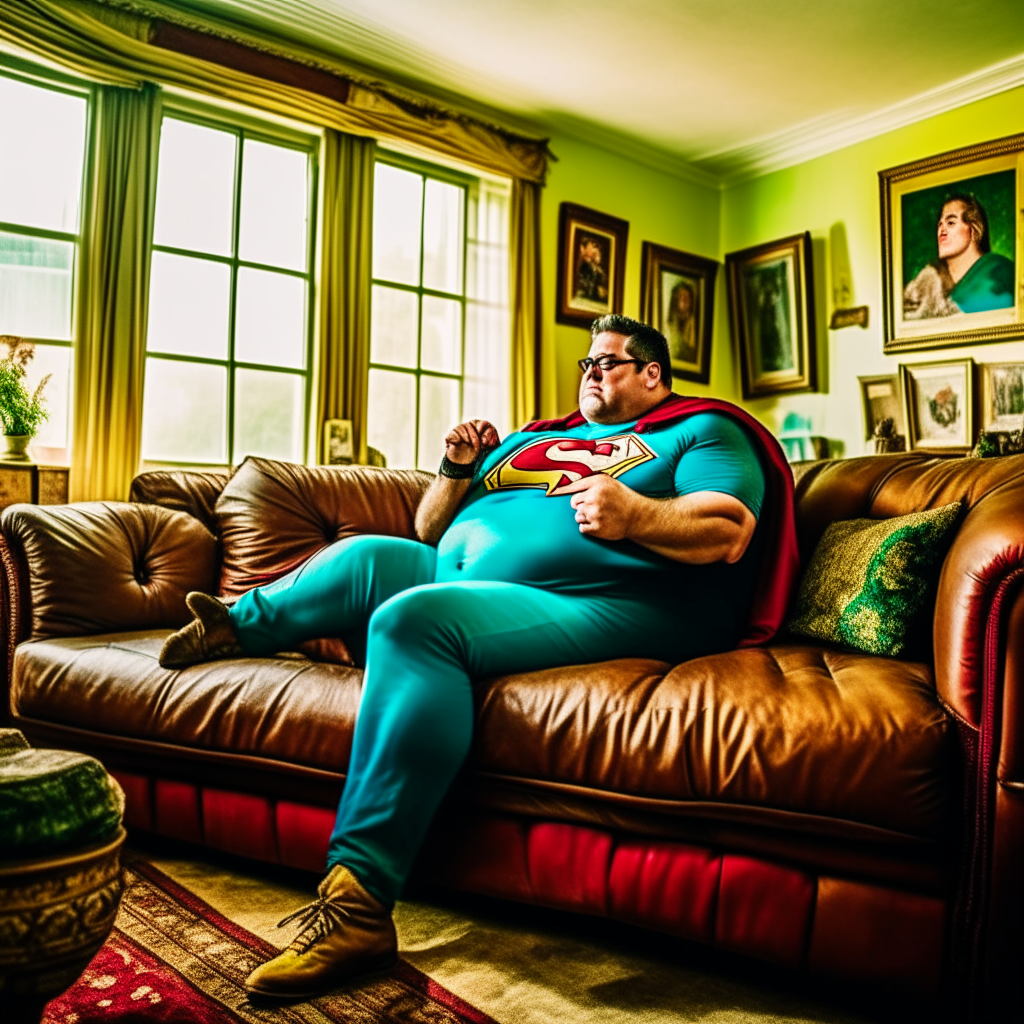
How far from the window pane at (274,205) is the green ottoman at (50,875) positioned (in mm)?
3183

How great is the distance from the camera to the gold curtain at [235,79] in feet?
10.6

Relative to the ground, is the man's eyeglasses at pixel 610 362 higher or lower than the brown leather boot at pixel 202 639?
higher

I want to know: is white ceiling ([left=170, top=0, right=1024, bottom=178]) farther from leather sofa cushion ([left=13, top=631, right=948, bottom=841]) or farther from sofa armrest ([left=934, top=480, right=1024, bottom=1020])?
sofa armrest ([left=934, top=480, right=1024, bottom=1020])

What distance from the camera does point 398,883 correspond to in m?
1.42

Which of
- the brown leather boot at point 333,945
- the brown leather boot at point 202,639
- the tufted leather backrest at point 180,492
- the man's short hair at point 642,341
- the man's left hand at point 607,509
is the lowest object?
the brown leather boot at point 333,945

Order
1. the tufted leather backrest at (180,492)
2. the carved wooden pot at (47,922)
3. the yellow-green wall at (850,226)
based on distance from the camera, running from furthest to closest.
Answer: the yellow-green wall at (850,226)
the tufted leather backrest at (180,492)
the carved wooden pot at (47,922)

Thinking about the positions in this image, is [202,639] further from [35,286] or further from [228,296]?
[228,296]

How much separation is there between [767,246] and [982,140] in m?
1.13

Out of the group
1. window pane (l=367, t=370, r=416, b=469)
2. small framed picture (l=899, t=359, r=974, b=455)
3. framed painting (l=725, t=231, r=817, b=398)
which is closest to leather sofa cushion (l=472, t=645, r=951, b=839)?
window pane (l=367, t=370, r=416, b=469)

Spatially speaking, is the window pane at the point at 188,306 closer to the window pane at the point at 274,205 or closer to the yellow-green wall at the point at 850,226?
the window pane at the point at 274,205

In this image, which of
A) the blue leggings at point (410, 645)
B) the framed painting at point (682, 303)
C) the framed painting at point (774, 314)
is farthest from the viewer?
the framed painting at point (682, 303)

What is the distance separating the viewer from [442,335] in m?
4.47

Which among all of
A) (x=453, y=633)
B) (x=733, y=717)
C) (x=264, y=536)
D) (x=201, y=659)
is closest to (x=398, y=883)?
(x=453, y=633)

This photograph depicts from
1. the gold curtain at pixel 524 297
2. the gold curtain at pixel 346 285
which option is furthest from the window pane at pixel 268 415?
the gold curtain at pixel 524 297
